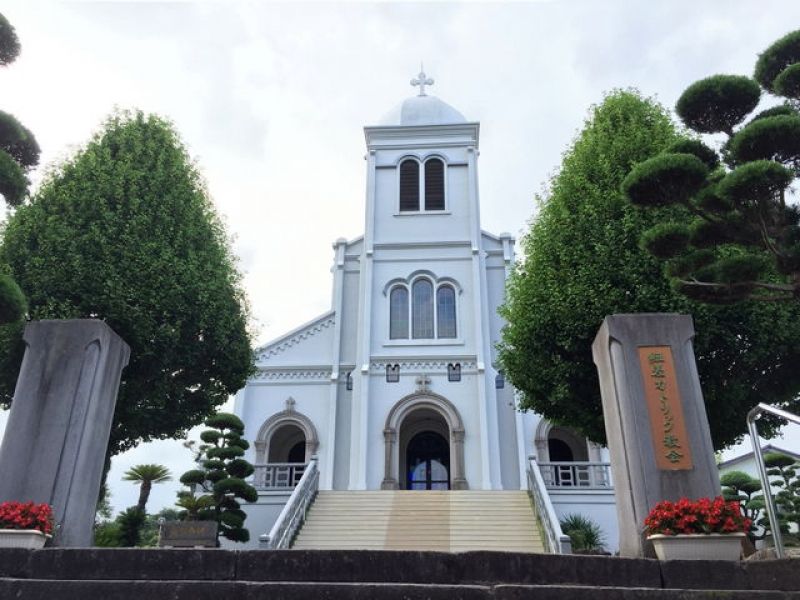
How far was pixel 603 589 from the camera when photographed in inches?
201

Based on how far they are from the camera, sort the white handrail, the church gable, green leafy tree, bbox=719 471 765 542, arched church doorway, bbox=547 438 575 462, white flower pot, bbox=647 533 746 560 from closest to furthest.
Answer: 1. the white handrail
2. white flower pot, bbox=647 533 746 560
3. green leafy tree, bbox=719 471 765 542
4. arched church doorway, bbox=547 438 575 462
5. the church gable

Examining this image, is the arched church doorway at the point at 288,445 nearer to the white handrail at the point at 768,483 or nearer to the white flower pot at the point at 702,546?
the white flower pot at the point at 702,546

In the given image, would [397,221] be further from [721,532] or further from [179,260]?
[721,532]

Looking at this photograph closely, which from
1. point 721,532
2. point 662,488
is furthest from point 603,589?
point 662,488

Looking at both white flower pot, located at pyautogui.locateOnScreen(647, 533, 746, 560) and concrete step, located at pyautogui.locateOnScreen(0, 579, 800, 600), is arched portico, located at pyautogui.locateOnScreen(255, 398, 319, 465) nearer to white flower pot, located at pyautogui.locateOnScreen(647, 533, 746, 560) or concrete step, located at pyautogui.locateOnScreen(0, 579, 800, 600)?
white flower pot, located at pyautogui.locateOnScreen(647, 533, 746, 560)

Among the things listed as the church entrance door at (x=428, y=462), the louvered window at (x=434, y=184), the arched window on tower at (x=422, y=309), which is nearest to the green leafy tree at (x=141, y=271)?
the arched window on tower at (x=422, y=309)

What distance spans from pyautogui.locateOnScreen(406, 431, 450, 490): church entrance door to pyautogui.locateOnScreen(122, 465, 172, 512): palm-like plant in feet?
30.0

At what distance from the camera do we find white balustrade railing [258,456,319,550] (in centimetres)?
1376

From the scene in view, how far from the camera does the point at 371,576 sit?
18.5ft

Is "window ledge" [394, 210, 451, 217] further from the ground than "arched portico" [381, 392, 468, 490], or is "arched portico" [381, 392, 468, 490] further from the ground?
"window ledge" [394, 210, 451, 217]

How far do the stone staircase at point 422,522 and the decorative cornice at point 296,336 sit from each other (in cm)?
776

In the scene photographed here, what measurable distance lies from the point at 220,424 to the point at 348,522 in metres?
4.22

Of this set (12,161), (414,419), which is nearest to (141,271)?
(12,161)

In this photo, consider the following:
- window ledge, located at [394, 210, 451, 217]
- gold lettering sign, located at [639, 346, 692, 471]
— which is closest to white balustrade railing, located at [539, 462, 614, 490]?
gold lettering sign, located at [639, 346, 692, 471]
